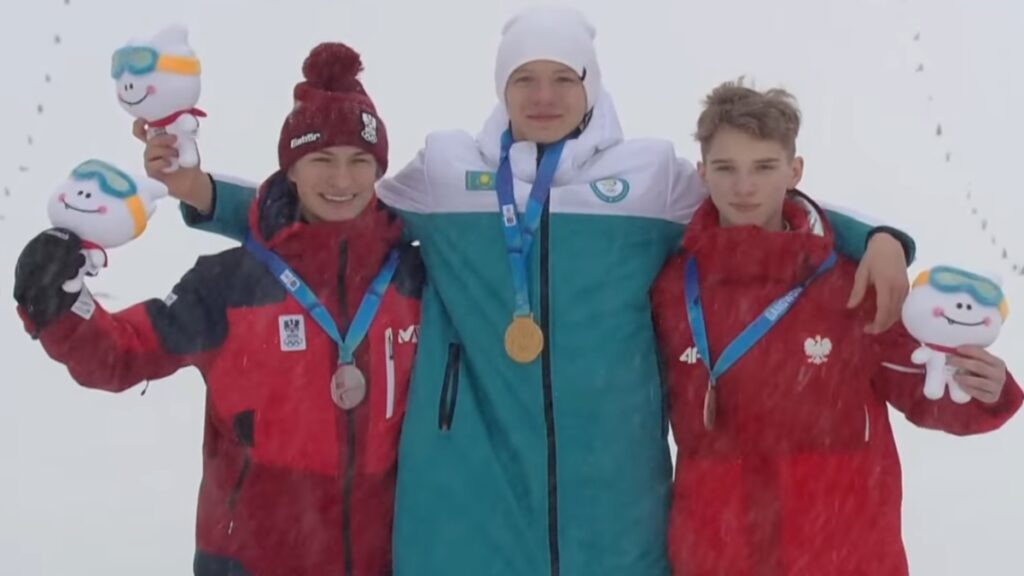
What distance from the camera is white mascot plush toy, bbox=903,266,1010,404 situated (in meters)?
2.64

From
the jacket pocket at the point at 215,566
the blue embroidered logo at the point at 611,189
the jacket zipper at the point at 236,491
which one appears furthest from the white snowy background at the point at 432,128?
the blue embroidered logo at the point at 611,189

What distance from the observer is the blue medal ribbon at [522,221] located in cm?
295

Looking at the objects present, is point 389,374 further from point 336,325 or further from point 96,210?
point 96,210

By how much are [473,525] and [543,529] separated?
0.18 metres

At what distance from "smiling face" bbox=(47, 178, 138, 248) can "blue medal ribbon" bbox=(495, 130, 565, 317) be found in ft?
2.97

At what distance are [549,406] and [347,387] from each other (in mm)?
502

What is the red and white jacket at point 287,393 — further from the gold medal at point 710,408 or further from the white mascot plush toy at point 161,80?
the gold medal at point 710,408

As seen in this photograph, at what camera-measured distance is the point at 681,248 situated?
3115mm

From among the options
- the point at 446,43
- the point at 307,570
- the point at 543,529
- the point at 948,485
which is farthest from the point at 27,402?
the point at 446,43

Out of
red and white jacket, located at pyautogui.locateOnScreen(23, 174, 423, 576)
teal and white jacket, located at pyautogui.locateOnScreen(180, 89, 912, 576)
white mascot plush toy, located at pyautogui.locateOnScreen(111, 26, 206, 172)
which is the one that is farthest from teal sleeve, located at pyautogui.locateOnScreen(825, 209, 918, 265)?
white mascot plush toy, located at pyautogui.locateOnScreen(111, 26, 206, 172)

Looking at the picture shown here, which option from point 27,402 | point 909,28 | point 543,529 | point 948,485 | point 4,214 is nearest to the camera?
point 543,529

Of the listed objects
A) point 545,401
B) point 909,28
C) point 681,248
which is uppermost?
point 909,28

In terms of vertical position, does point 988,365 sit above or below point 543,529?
above

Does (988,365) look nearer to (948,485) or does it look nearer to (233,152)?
(948,485)
